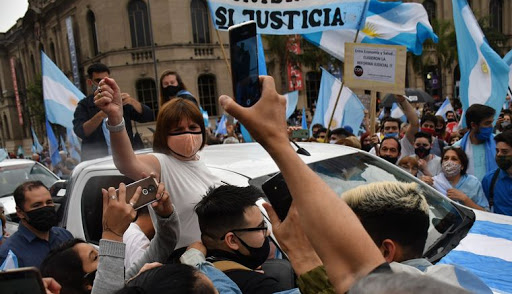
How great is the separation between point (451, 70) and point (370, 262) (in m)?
42.3

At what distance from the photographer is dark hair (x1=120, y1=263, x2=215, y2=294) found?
1.26m

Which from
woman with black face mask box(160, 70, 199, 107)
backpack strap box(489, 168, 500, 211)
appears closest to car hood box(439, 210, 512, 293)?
backpack strap box(489, 168, 500, 211)

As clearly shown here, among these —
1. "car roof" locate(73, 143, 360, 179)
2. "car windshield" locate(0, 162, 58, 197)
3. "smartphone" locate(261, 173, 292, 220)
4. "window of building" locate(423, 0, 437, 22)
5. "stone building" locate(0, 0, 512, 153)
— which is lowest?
"car windshield" locate(0, 162, 58, 197)

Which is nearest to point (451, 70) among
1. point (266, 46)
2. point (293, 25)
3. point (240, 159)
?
point (266, 46)

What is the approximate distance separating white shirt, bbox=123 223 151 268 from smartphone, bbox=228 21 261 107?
1.45 meters

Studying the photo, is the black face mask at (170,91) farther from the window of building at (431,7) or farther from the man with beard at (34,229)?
the window of building at (431,7)

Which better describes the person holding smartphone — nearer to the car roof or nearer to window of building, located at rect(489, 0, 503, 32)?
the car roof

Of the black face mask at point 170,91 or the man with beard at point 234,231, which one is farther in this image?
the black face mask at point 170,91

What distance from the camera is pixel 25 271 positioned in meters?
0.97

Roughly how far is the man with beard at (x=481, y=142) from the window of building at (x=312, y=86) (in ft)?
97.2

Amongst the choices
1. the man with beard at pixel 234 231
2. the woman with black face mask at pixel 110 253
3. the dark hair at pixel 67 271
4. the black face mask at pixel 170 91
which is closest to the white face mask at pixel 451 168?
the man with beard at pixel 234 231

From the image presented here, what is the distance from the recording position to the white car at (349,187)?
242 cm

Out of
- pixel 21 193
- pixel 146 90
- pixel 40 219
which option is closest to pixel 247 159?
pixel 40 219

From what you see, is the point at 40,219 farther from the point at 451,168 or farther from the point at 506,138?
the point at 506,138
